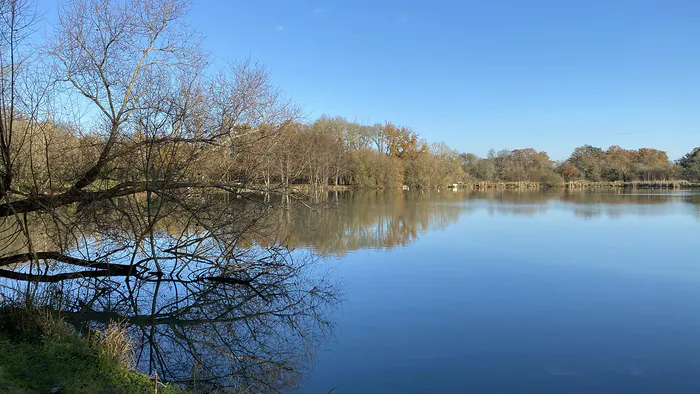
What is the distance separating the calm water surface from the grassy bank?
155 centimetres

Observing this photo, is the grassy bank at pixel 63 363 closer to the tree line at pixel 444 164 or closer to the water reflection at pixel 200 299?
the water reflection at pixel 200 299

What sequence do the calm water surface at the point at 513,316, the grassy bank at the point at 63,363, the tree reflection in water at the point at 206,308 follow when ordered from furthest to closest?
the tree reflection in water at the point at 206,308 → the calm water surface at the point at 513,316 → the grassy bank at the point at 63,363

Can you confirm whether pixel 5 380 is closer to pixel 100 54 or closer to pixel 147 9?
pixel 100 54

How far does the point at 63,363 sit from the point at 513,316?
5.09 m

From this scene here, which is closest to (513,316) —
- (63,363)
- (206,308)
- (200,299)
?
(206,308)

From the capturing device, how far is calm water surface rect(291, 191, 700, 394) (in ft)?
14.7

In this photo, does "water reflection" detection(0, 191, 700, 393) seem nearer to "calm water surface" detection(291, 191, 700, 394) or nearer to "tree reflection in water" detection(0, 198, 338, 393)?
"tree reflection in water" detection(0, 198, 338, 393)

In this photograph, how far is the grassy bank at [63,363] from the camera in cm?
359

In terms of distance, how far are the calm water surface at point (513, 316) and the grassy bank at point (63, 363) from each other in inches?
61.2

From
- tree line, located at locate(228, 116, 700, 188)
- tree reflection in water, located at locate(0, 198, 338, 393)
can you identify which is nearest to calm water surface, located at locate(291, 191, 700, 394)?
tree reflection in water, located at locate(0, 198, 338, 393)

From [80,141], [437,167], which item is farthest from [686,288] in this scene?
[437,167]

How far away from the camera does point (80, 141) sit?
295 inches

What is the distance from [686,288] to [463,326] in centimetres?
438

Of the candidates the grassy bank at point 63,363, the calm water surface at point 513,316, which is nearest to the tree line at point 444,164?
the calm water surface at point 513,316
